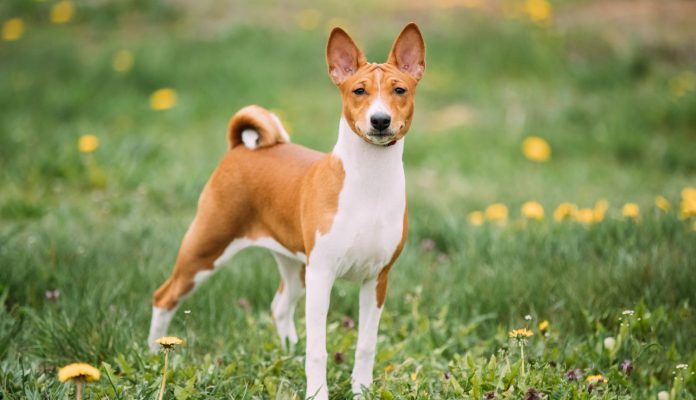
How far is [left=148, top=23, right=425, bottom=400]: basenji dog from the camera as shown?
2.92 metres

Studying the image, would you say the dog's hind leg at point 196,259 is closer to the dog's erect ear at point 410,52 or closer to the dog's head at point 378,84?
the dog's head at point 378,84

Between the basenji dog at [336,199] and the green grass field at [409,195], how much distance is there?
0.36 m

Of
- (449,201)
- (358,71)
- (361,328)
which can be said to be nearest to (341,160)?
(358,71)

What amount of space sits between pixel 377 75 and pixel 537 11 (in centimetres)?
639

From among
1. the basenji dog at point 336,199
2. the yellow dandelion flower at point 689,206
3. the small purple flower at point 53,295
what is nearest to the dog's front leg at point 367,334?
the basenji dog at point 336,199

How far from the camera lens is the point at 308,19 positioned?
9.13m

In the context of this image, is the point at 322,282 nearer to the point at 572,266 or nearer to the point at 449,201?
the point at 572,266

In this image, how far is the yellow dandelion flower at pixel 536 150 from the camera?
673 centimetres

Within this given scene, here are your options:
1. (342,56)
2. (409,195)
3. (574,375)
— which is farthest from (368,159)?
(409,195)

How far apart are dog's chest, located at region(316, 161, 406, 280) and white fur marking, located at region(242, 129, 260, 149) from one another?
0.75m

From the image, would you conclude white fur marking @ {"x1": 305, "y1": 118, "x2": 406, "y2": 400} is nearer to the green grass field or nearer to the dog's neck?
the dog's neck

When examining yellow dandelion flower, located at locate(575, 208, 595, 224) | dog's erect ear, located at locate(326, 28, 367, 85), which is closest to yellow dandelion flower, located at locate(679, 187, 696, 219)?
yellow dandelion flower, located at locate(575, 208, 595, 224)

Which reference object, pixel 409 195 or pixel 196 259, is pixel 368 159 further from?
pixel 409 195

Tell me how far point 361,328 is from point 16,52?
662 cm
